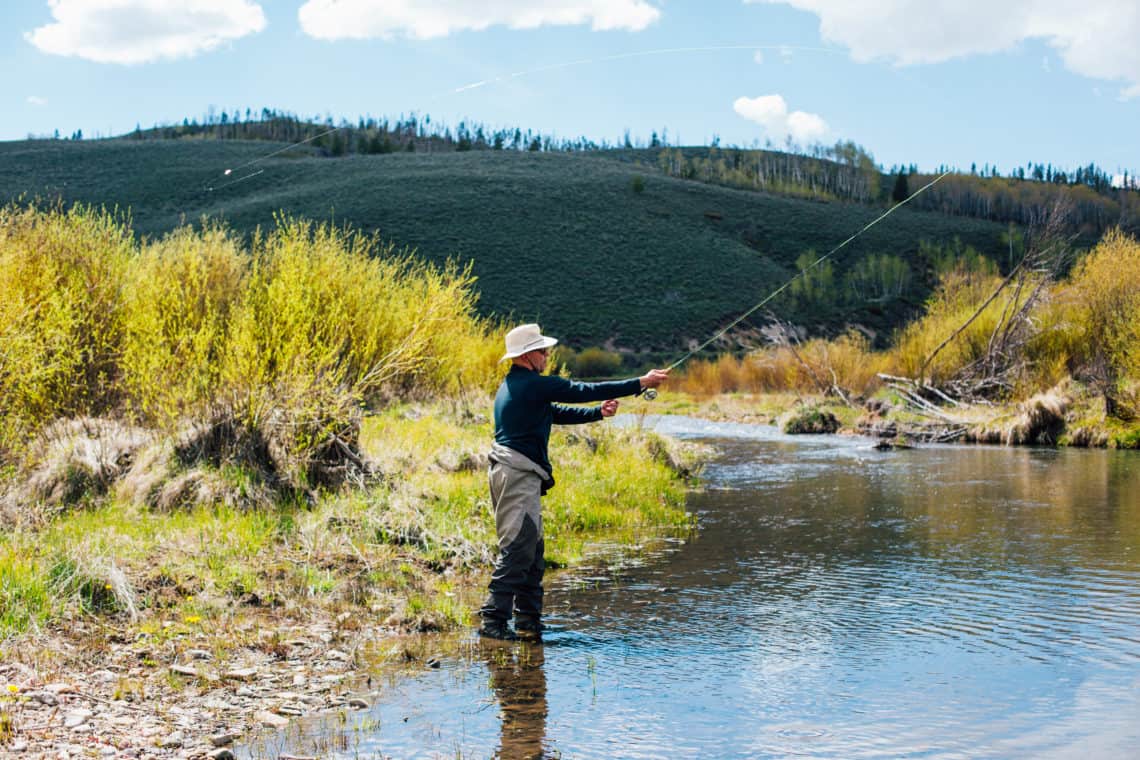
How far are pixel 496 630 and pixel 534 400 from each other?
149cm

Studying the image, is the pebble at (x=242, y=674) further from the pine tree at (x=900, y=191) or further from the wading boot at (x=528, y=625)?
the pine tree at (x=900, y=191)

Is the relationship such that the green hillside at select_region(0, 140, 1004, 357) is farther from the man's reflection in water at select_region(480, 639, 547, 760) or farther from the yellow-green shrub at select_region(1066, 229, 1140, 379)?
the man's reflection in water at select_region(480, 639, 547, 760)

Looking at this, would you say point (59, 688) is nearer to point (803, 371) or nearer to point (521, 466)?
point (521, 466)

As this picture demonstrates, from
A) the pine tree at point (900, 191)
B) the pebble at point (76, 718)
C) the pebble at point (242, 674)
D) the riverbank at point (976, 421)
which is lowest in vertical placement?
the riverbank at point (976, 421)

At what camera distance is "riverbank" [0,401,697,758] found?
4.88 metres

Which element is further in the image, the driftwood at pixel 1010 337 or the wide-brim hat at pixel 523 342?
the driftwood at pixel 1010 337

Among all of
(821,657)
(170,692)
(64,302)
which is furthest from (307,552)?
(64,302)

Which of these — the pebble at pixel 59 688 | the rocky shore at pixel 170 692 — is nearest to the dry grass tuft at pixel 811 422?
the rocky shore at pixel 170 692

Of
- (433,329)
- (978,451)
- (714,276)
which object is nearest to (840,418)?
(978,451)

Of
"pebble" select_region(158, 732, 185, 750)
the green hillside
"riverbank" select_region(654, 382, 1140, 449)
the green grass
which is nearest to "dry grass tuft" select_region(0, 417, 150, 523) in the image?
the green grass

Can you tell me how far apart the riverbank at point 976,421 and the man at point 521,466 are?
1710 centimetres

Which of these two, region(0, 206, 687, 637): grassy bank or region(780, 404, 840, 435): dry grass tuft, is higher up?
region(0, 206, 687, 637): grassy bank

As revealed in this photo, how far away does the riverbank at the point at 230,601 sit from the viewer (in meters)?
4.88

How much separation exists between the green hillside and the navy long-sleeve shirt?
5241 centimetres
